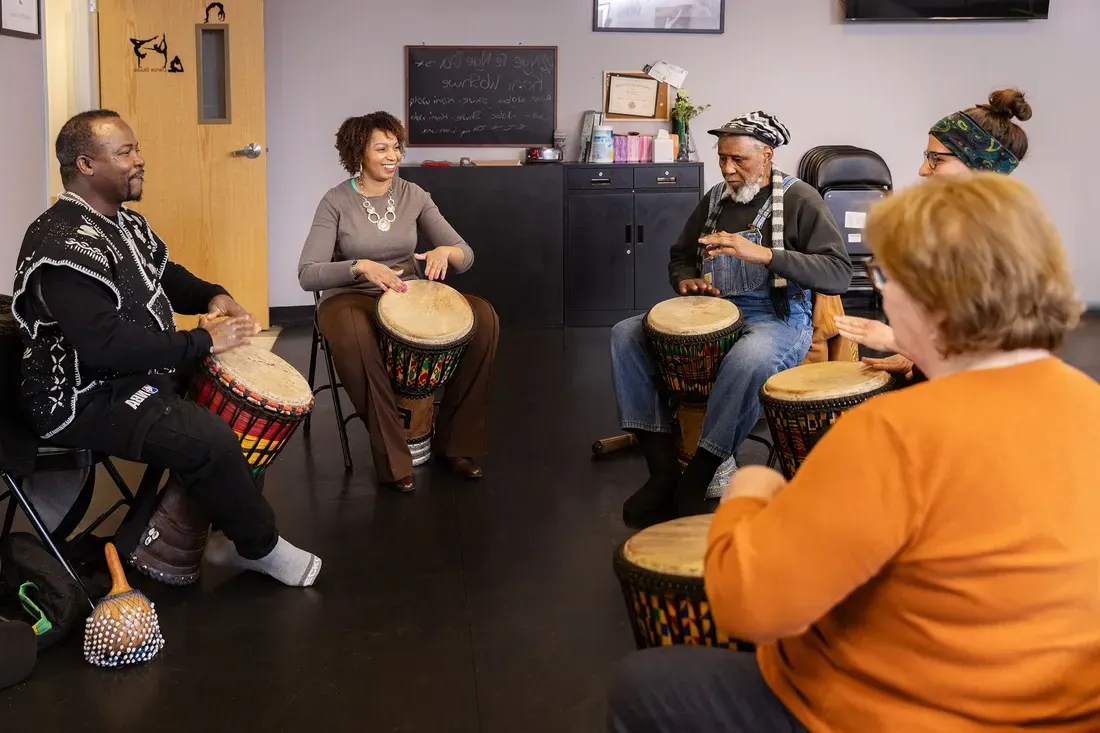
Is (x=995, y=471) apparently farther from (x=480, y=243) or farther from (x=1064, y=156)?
(x=1064, y=156)

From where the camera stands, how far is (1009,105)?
315cm

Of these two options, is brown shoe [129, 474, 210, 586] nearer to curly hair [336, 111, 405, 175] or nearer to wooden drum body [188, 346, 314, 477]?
wooden drum body [188, 346, 314, 477]

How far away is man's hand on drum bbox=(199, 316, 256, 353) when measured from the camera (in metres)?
2.85

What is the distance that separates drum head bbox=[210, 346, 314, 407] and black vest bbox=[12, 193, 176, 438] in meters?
0.21

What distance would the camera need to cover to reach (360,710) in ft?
7.56

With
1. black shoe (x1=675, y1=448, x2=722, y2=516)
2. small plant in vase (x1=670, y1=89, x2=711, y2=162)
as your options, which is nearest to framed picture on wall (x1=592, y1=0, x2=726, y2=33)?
small plant in vase (x1=670, y1=89, x2=711, y2=162)

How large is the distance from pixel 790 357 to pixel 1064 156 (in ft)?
16.5

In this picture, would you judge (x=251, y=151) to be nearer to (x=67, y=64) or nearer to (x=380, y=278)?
(x=67, y=64)

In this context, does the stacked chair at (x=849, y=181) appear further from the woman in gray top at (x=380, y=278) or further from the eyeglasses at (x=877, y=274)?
the eyeglasses at (x=877, y=274)

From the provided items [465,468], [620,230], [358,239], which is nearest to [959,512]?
[465,468]

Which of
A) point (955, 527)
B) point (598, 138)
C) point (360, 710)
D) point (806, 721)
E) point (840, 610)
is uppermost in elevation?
point (598, 138)

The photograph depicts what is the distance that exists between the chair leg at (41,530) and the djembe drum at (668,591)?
136 cm

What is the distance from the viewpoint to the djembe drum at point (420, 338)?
3.63m

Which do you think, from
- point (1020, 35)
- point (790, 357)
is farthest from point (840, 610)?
point (1020, 35)
